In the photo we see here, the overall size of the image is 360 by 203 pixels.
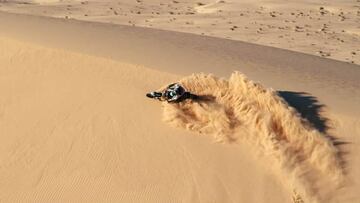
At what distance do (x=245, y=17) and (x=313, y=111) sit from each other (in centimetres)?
1143

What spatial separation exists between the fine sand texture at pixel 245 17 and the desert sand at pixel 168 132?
7.29 meters

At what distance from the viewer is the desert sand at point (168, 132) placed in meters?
4.18

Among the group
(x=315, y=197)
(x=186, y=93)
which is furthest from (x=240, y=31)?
(x=315, y=197)

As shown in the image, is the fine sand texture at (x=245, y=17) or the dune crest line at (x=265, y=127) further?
the fine sand texture at (x=245, y=17)

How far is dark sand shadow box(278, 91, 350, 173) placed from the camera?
4.52m

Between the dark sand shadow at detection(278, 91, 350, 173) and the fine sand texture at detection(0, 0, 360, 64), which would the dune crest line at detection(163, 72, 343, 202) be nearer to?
the dark sand shadow at detection(278, 91, 350, 173)

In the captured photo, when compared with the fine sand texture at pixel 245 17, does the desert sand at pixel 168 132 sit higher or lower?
higher

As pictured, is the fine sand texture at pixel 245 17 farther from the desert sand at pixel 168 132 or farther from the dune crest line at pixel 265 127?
the dune crest line at pixel 265 127

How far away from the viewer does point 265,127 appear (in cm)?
448

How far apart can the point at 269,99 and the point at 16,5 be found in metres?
14.8

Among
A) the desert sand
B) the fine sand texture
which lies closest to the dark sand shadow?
the desert sand

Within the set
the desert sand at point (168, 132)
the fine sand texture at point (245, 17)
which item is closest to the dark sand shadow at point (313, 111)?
the desert sand at point (168, 132)

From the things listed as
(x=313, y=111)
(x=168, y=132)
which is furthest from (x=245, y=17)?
(x=168, y=132)

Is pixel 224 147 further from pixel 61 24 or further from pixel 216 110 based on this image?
pixel 61 24
